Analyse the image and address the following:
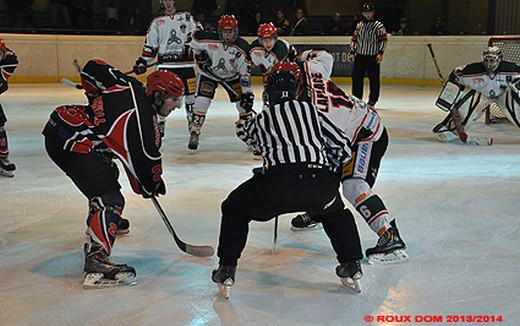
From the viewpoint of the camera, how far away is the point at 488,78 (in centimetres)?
598

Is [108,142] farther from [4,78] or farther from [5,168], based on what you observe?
[5,168]

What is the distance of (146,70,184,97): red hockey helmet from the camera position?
2688mm

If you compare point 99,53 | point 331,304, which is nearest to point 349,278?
point 331,304

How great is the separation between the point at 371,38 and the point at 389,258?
19.3ft

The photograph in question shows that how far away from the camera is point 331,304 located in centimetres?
258

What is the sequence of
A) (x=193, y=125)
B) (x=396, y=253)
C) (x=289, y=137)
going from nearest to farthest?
(x=289, y=137)
(x=396, y=253)
(x=193, y=125)

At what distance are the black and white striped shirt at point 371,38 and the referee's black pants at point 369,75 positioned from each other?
0.08 meters

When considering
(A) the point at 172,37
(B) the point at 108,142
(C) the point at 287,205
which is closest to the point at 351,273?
(C) the point at 287,205

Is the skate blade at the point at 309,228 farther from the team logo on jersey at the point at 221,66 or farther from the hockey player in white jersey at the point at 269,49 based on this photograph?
the team logo on jersey at the point at 221,66

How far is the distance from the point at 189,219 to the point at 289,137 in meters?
1.43

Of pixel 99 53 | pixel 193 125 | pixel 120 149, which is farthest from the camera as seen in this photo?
pixel 99 53

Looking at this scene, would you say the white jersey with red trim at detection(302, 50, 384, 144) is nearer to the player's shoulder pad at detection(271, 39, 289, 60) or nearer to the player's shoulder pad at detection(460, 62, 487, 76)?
the player's shoulder pad at detection(271, 39, 289, 60)

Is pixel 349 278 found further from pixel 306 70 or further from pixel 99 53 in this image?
pixel 99 53

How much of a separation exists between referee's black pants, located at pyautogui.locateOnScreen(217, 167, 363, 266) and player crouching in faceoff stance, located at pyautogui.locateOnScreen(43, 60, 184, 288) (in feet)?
1.29
